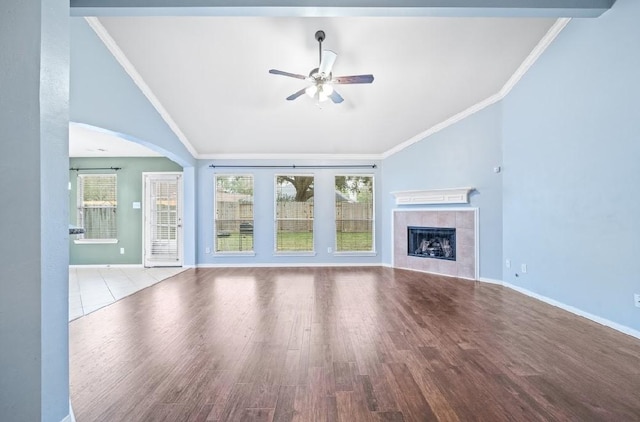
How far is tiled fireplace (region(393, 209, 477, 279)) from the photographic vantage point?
208 inches

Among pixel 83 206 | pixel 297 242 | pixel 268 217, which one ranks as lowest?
pixel 297 242

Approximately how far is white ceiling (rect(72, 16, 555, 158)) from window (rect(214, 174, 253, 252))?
1217mm

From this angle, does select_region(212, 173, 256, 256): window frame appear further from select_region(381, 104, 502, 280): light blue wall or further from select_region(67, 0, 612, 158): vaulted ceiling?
select_region(381, 104, 502, 280): light blue wall

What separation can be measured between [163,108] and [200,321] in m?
3.75

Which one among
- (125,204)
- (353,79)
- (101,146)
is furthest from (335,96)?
(125,204)

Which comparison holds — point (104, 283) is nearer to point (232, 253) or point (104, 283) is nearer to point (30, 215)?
point (232, 253)

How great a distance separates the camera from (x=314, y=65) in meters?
4.15

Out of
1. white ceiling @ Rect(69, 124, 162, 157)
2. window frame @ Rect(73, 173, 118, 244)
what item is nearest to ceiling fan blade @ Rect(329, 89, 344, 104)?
white ceiling @ Rect(69, 124, 162, 157)

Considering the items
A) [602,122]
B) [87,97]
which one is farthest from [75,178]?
[602,122]

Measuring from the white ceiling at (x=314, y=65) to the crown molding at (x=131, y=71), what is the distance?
46 millimetres

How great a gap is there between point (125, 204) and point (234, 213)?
8.72 feet

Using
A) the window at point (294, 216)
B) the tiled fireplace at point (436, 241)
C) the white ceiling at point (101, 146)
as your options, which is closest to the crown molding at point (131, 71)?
the white ceiling at point (101, 146)

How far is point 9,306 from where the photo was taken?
4.09 ft

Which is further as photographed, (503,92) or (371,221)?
(371,221)
